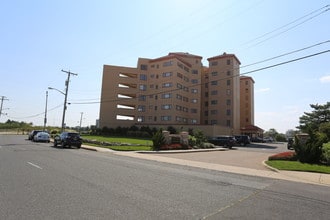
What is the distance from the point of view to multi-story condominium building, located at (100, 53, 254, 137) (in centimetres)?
6762

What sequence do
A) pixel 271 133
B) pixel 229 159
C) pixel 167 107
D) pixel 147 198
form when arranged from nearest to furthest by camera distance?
pixel 147 198
pixel 229 159
pixel 167 107
pixel 271 133

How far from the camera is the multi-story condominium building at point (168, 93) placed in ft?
222

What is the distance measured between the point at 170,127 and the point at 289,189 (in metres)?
48.4

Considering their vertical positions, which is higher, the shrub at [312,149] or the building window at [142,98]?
the building window at [142,98]

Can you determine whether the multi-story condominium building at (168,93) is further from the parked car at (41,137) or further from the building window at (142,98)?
the parked car at (41,137)

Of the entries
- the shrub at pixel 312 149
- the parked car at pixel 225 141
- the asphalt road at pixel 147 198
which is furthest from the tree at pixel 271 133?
the asphalt road at pixel 147 198

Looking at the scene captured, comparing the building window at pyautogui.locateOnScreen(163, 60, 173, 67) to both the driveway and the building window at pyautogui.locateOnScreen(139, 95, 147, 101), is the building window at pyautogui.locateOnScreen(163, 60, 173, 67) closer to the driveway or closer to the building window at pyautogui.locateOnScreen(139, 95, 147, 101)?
the building window at pyautogui.locateOnScreen(139, 95, 147, 101)

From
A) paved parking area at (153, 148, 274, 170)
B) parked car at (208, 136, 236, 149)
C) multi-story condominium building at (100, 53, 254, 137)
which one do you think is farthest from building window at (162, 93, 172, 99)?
paved parking area at (153, 148, 274, 170)

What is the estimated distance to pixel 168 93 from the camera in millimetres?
66938

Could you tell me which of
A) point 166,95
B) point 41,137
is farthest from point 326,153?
point 166,95

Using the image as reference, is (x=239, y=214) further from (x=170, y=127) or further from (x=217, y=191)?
(x=170, y=127)

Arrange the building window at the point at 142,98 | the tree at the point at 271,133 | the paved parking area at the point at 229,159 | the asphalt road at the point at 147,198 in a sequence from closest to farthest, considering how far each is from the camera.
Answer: the asphalt road at the point at 147,198, the paved parking area at the point at 229,159, the building window at the point at 142,98, the tree at the point at 271,133

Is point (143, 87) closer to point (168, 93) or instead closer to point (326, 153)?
point (168, 93)

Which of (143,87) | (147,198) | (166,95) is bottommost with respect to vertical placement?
(147,198)
